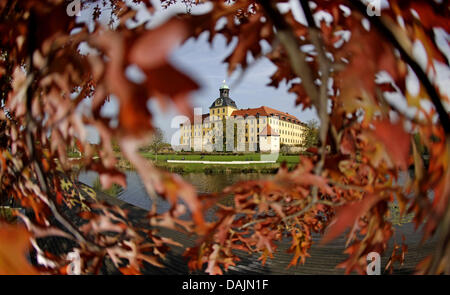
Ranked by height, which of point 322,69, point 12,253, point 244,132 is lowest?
point 12,253

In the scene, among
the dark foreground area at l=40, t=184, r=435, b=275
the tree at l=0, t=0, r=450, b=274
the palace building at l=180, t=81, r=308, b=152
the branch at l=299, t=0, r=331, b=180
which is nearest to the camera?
the tree at l=0, t=0, r=450, b=274

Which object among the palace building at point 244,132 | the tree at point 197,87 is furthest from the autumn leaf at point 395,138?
the palace building at point 244,132

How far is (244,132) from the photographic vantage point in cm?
3566

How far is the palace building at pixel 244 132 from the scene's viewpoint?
30047mm

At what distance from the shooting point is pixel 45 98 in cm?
66

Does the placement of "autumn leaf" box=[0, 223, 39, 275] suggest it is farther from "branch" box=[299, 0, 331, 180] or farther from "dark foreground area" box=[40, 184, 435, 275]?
"dark foreground area" box=[40, 184, 435, 275]

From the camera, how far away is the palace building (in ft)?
98.6

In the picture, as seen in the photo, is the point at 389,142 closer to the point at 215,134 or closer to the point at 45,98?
the point at 45,98

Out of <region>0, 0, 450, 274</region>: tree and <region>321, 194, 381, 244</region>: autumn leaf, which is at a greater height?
<region>0, 0, 450, 274</region>: tree

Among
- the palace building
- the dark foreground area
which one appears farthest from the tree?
the palace building

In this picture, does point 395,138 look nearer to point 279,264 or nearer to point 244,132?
point 279,264

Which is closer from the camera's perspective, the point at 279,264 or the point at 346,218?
the point at 346,218

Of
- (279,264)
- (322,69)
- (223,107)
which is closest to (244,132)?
(223,107)
